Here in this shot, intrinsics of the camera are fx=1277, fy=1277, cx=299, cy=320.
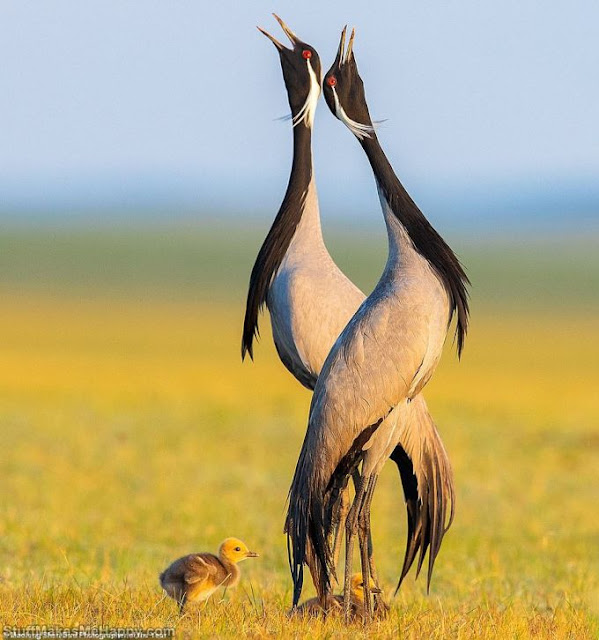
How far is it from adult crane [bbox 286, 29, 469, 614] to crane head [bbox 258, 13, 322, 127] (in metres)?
0.91

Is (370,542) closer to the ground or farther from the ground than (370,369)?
closer to the ground

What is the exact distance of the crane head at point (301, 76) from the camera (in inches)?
274

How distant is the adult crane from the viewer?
18.4 feet

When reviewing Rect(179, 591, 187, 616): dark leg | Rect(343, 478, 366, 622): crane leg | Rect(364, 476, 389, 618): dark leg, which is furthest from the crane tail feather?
Rect(179, 591, 187, 616): dark leg

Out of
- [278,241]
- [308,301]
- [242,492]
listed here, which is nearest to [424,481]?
[308,301]

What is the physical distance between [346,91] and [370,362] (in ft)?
4.37

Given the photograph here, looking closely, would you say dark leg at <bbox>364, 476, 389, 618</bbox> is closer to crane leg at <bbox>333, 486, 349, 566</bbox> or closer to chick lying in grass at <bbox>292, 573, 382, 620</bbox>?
chick lying in grass at <bbox>292, 573, 382, 620</bbox>

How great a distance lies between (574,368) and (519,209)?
113 metres

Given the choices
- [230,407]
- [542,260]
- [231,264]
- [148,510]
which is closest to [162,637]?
[148,510]

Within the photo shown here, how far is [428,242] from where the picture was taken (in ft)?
18.9

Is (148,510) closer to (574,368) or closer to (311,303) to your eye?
(311,303)

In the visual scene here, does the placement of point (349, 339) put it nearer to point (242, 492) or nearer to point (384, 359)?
point (384, 359)

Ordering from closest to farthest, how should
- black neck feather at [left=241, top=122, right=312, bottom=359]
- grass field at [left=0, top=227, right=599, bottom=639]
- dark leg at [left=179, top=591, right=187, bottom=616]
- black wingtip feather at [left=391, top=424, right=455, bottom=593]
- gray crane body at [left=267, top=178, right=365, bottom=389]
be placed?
dark leg at [left=179, top=591, right=187, bottom=616]
grass field at [left=0, top=227, right=599, bottom=639]
black wingtip feather at [left=391, top=424, right=455, bottom=593]
gray crane body at [left=267, top=178, right=365, bottom=389]
black neck feather at [left=241, top=122, right=312, bottom=359]

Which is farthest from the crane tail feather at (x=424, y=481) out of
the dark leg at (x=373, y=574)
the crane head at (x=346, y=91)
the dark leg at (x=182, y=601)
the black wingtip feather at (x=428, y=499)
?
the crane head at (x=346, y=91)
